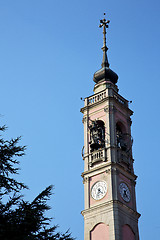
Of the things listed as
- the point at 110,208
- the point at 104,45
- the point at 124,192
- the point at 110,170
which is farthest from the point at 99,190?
the point at 104,45

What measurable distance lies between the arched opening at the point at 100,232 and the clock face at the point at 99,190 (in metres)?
2.27

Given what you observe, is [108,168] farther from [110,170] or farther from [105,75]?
[105,75]

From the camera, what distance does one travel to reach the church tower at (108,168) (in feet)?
106

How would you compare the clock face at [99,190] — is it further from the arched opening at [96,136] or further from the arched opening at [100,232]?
the arched opening at [96,136]

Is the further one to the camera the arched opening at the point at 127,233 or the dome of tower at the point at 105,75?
the dome of tower at the point at 105,75

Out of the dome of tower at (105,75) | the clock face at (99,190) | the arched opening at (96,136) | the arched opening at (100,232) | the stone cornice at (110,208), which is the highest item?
the dome of tower at (105,75)

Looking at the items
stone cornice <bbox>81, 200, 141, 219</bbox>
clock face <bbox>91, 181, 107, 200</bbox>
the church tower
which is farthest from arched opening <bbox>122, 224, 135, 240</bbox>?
clock face <bbox>91, 181, 107, 200</bbox>

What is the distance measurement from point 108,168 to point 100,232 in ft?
16.3

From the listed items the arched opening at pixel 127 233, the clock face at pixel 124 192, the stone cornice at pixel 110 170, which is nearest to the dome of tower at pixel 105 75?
the stone cornice at pixel 110 170

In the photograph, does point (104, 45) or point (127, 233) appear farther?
point (104, 45)

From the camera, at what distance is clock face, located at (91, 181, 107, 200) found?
33769 mm

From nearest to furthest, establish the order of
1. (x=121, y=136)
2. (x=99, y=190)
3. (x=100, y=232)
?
(x=100, y=232)
(x=99, y=190)
(x=121, y=136)

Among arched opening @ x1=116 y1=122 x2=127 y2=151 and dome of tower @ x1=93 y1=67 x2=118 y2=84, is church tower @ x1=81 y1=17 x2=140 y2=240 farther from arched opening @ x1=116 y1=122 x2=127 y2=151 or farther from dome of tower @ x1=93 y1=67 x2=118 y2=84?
dome of tower @ x1=93 y1=67 x2=118 y2=84

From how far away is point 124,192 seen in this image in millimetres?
34500
